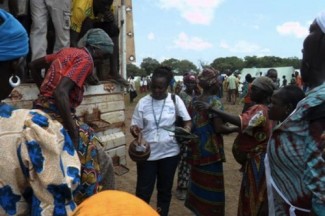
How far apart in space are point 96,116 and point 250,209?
1.64 m

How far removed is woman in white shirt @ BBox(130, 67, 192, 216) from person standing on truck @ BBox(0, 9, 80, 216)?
8.78ft

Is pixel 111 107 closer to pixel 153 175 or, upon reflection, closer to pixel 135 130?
pixel 135 130

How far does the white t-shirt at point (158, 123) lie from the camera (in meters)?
4.11

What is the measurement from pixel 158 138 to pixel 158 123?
0.15 m

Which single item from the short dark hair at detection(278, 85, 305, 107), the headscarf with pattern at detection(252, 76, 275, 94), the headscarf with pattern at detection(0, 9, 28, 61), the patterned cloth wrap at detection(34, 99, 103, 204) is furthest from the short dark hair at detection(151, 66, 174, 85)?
the headscarf with pattern at detection(0, 9, 28, 61)

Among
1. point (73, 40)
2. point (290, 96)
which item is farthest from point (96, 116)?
point (290, 96)

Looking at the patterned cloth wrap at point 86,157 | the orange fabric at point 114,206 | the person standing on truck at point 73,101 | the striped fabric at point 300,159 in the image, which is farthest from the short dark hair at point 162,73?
the orange fabric at point 114,206

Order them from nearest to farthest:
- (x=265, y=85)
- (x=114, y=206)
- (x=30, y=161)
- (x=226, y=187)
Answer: (x=114, y=206)
(x=30, y=161)
(x=265, y=85)
(x=226, y=187)

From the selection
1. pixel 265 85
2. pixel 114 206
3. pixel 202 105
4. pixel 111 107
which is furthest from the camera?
pixel 111 107

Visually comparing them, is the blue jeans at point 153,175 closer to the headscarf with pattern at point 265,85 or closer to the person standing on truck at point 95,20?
the person standing on truck at point 95,20

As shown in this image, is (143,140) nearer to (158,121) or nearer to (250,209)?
(158,121)

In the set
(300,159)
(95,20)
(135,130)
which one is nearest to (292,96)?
(300,159)

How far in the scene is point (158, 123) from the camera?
415 centimetres

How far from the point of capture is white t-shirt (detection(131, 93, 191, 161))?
4.11 m
